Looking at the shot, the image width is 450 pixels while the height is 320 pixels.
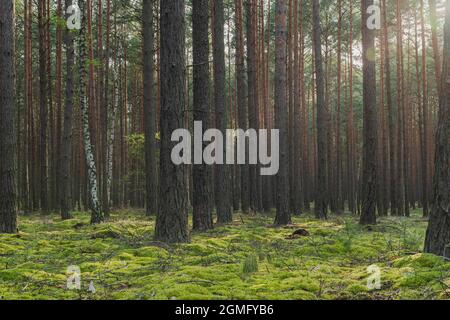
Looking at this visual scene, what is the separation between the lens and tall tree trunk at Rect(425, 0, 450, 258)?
586 cm

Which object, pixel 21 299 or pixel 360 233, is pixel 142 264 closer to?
pixel 21 299

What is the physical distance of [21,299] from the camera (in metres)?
4.63

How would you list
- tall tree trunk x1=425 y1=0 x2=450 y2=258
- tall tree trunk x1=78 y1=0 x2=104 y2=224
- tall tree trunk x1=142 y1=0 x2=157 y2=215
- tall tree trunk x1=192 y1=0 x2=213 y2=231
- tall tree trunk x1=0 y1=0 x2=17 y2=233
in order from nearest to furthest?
tall tree trunk x1=425 y1=0 x2=450 y2=258 → tall tree trunk x1=0 y1=0 x2=17 y2=233 → tall tree trunk x1=192 y1=0 x2=213 y2=231 → tall tree trunk x1=78 y1=0 x2=104 y2=224 → tall tree trunk x1=142 y1=0 x2=157 y2=215

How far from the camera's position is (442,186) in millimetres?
5938

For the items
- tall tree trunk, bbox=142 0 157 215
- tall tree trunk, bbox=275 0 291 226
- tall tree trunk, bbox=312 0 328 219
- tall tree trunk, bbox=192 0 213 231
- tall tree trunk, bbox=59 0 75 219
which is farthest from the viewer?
tall tree trunk, bbox=312 0 328 219

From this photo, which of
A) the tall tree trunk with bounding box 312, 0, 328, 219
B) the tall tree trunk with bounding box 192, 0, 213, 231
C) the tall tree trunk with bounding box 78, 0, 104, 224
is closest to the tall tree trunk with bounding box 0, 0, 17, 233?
the tall tree trunk with bounding box 78, 0, 104, 224

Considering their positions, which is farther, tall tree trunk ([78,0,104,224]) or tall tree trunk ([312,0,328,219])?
tall tree trunk ([312,0,328,219])

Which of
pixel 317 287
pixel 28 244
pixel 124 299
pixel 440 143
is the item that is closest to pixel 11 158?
pixel 28 244

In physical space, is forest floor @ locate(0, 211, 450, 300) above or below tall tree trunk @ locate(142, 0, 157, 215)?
below

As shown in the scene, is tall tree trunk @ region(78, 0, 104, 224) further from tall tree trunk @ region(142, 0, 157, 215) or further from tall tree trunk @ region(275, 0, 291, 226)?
tall tree trunk @ region(275, 0, 291, 226)

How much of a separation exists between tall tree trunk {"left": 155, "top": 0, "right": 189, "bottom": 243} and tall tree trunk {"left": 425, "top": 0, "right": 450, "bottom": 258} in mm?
4536

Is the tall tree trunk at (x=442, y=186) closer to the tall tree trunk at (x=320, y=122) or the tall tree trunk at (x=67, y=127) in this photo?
the tall tree trunk at (x=320, y=122)

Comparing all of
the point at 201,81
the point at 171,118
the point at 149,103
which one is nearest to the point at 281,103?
the point at 201,81

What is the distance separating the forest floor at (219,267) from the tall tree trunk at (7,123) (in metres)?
0.71
